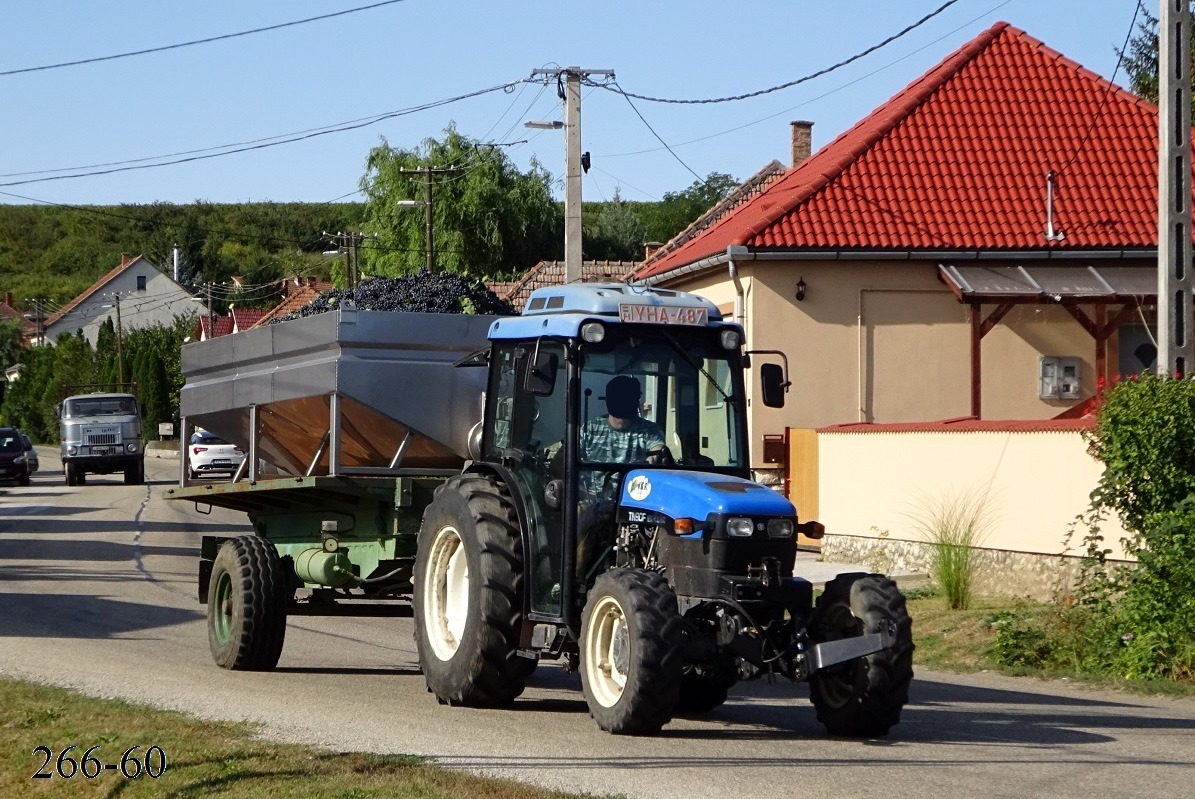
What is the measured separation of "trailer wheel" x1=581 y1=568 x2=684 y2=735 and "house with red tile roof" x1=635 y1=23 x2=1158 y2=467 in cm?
1658

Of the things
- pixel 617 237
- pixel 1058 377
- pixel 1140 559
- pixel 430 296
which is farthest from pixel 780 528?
pixel 617 237

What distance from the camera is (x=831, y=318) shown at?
85.5 feet

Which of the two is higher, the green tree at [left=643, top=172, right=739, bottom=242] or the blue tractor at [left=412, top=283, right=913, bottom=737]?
the green tree at [left=643, top=172, right=739, bottom=242]

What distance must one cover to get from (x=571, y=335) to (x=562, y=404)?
414 millimetres

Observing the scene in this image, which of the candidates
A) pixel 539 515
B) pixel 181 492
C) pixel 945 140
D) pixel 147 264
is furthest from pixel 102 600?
pixel 147 264

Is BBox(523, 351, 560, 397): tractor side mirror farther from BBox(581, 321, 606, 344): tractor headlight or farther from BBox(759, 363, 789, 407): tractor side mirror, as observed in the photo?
BBox(759, 363, 789, 407): tractor side mirror

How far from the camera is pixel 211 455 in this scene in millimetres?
13789

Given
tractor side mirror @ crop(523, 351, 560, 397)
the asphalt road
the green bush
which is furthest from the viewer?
the green bush

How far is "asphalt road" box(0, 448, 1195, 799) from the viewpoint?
8008 millimetres

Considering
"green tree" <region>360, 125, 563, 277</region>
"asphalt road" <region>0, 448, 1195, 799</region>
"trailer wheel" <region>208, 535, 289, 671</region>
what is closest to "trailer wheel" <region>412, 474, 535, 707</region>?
"asphalt road" <region>0, 448, 1195, 799</region>

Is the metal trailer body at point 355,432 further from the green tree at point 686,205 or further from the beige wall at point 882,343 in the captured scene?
the green tree at point 686,205

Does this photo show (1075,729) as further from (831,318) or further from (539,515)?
(831,318)

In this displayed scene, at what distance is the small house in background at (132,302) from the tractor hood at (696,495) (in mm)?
122436

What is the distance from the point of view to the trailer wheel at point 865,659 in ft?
29.4
